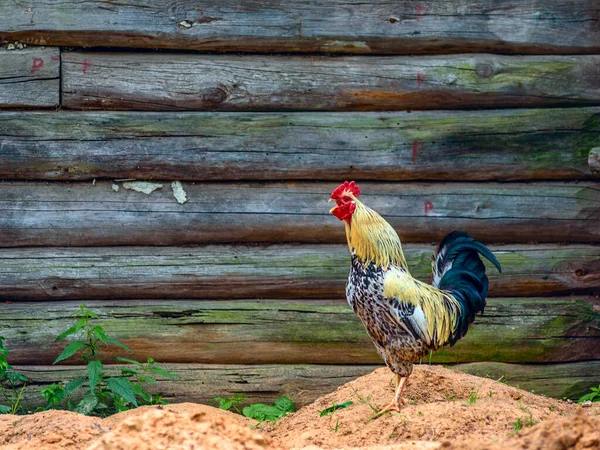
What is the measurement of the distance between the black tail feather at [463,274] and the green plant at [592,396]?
1278 mm

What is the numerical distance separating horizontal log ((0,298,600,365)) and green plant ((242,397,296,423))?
30 centimetres

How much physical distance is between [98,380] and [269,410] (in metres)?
1.19

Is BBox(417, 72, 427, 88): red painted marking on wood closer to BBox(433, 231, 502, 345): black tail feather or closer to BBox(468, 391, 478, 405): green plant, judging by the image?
BBox(433, 231, 502, 345): black tail feather

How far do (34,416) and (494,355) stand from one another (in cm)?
318

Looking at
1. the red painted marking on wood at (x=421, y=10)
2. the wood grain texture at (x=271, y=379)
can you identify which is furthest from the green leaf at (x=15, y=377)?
the red painted marking on wood at (x=421, y=10)

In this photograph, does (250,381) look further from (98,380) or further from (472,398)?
(472,398)

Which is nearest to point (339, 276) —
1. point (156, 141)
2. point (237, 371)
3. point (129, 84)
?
point (237, 371)

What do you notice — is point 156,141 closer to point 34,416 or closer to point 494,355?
point 34,416

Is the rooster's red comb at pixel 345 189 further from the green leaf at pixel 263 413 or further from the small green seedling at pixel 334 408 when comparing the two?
the green leaf at pixel 263 413

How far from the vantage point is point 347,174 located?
5.58 meters

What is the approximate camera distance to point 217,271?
5.54 meters

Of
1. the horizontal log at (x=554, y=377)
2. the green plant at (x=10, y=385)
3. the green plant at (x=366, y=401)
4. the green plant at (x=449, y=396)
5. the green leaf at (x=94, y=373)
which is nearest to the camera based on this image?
the green plant at (x=366, y=401)

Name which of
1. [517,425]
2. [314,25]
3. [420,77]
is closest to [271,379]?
[517,425]

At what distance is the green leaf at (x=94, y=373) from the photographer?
4910 mm
